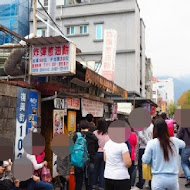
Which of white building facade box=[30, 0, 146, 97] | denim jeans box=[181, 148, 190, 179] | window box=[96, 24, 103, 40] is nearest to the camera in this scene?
denim jeans box=[181, 148, 190, 179]

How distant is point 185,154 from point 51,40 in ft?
15.5

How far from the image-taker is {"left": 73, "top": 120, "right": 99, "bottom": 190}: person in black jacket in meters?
6.29

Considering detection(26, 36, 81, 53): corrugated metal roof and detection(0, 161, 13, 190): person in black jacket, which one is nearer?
detection(0, 161, 13, 190): person in black jacket

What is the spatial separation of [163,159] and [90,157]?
3.22m

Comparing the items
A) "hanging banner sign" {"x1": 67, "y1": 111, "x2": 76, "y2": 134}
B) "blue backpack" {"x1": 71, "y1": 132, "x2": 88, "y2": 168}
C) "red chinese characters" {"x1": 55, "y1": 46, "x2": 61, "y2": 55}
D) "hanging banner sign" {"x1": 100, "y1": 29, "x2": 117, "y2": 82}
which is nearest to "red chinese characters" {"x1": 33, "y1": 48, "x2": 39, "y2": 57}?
"red chinese characters" {"x1": 55, "y1": 46, "x2": 61, "y2": 55}

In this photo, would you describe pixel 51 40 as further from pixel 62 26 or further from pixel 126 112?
pixel 62 26

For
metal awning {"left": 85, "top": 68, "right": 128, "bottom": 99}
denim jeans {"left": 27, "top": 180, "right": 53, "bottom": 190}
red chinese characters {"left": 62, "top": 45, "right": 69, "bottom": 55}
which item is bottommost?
denim jeans {"left": 27, "top": 180, "right": 53, "bottom": 190}

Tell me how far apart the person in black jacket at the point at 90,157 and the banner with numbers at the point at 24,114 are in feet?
3.73

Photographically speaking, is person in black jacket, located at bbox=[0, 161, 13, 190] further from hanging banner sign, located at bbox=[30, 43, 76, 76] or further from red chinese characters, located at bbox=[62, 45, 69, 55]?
red chinese characters, located at bbox=[62, 45, 69, 55]

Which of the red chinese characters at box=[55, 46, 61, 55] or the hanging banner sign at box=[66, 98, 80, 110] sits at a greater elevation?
the red chinese characters at box=[55, 46, 61, 55]

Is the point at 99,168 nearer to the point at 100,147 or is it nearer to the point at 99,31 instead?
the point at 100,147

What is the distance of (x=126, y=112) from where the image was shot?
1777 cm

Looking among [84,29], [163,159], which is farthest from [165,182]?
[84,29]

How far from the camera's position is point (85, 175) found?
664cm
